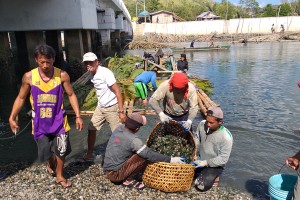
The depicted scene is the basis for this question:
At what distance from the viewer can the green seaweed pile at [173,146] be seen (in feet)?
17.7

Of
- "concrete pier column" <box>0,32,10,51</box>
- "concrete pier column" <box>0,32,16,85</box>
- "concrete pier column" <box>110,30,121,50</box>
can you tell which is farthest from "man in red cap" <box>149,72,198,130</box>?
"concrete pier column" <box>110,30,121,50</box>

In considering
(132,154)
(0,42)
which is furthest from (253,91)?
(0,42)

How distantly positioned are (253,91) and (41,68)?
478 inches

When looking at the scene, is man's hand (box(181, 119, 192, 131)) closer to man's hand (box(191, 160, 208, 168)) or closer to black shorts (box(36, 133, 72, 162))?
man's hand (box(191, 160, 208, 168))

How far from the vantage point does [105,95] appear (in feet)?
17.4

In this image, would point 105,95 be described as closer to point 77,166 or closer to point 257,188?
point 77,166

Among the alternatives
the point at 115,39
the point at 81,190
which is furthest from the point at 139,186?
the point at 115,39

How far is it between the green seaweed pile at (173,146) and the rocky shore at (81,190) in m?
0.74

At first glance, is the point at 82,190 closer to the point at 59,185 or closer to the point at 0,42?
the point at 59,185

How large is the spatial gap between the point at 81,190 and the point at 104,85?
1.96 m

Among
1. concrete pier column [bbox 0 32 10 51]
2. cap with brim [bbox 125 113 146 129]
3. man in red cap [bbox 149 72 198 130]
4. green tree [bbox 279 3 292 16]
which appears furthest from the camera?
green tree [bbox 279 3 292 16]

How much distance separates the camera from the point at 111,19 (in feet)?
91.1

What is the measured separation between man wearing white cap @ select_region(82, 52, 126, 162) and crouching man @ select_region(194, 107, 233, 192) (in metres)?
1.61

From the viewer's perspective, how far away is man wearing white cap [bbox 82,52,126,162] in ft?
16.8
